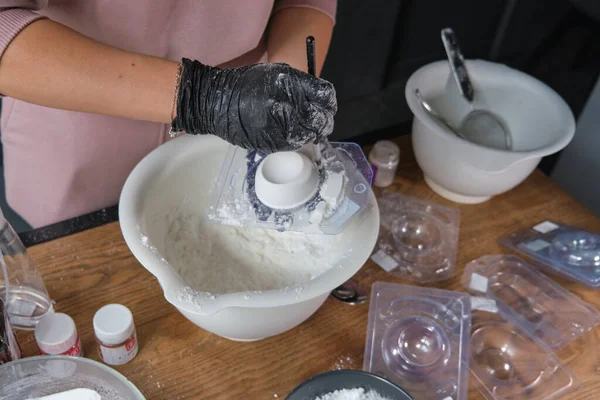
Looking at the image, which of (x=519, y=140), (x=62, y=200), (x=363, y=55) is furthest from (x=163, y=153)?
(x=363, y=55)

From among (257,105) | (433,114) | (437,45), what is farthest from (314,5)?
(437,45)

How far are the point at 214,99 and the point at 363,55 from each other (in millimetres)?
1301

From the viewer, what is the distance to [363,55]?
1.91m

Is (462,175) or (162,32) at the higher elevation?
(162,32)

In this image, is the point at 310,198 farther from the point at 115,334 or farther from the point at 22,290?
the point at 22,290

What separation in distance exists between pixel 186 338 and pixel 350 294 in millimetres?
255

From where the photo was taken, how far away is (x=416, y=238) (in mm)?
971

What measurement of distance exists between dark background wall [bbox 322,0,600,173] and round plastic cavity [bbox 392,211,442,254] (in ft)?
2.55

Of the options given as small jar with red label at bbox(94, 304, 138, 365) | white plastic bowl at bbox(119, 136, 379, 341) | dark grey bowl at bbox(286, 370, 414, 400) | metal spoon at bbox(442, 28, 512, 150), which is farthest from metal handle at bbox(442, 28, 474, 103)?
small jar with red label at bbox(94, 304, 138, 365)

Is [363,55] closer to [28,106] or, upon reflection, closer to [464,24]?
[464,24]

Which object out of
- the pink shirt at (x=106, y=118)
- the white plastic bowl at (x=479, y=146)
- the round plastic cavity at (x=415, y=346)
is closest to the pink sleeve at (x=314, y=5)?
the pink shirt at (x=106, y=118)

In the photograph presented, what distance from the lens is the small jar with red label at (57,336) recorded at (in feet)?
2.30

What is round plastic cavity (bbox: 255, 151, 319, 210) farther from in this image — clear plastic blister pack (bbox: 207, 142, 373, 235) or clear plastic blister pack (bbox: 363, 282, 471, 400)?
clear plastic blister pack (bbox: 363, 282, 471, 400)

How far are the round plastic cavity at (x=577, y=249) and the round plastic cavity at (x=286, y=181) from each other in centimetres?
47
